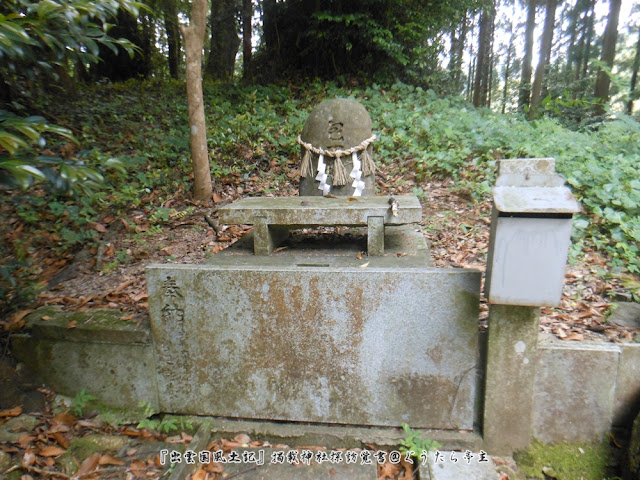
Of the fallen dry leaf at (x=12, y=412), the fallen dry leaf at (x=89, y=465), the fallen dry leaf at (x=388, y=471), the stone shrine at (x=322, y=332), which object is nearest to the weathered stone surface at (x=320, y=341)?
the stone shrine at (x=322, y=332)

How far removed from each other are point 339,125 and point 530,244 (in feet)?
7.02

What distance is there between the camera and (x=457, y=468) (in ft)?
8.41

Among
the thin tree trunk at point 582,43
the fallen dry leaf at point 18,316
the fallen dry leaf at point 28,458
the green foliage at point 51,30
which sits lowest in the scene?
the fallen dry leaf at point 28,458

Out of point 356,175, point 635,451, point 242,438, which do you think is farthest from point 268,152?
point 635,451

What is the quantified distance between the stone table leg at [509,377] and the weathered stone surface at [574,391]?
0.42 ft

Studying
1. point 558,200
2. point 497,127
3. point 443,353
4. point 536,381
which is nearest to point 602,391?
point 536,381

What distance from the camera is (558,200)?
7.12 ft

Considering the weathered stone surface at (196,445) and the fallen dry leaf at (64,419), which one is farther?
the fallen dry leaf at (64,419)

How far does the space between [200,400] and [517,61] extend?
→ 23.8 metres

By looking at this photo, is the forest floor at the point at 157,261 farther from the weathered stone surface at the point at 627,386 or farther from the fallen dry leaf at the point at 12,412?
the weathered stone surface at the point at 627,386

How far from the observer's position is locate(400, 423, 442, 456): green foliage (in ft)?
8.81

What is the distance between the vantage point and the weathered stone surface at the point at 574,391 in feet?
8.50

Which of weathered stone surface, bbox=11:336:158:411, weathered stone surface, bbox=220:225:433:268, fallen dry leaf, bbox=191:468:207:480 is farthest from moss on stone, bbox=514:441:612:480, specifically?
weathered stone surface, bbox=11:336:158:411

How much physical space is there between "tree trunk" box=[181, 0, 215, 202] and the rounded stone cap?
2232 millimetres
